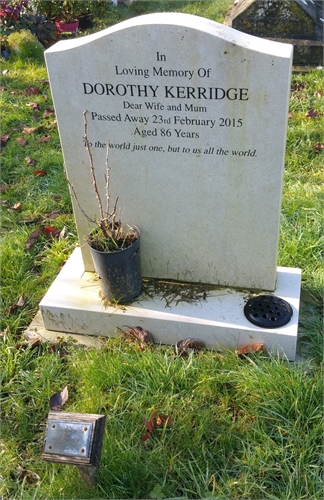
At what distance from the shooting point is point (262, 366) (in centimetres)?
254

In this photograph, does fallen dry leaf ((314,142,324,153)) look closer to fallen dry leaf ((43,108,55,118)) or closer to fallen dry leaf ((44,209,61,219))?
fallen dry leaf ((44,209,61,219))

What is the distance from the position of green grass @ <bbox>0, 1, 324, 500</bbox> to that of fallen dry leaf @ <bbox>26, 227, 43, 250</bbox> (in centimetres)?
14

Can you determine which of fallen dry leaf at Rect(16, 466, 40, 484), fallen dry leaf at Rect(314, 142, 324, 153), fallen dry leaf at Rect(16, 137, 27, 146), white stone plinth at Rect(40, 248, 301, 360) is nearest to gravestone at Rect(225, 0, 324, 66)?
fallen dry leaf at Rect(314, 142, 324, 153)

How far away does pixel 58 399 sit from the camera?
2.61m

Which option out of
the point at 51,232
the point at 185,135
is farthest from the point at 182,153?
the point at 51,232

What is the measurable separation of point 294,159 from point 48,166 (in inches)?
83.9

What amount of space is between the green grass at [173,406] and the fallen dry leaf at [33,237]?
137 mm

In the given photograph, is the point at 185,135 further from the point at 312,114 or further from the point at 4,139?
the point at 4,139

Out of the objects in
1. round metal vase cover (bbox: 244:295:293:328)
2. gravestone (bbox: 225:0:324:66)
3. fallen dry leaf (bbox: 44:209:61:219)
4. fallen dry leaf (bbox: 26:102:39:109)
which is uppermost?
gravestone (bbox: 225:0:324:66)

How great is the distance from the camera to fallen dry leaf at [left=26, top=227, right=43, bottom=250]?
3719 millimetres

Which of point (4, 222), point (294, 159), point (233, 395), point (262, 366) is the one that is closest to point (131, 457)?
point (233, 395)

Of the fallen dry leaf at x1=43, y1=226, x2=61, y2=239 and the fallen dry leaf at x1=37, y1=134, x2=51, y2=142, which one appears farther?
the fallen dry leaf at x1=37, y1=134, x2=51, y2=142

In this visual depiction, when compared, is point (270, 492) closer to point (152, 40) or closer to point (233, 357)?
point (233, 357)

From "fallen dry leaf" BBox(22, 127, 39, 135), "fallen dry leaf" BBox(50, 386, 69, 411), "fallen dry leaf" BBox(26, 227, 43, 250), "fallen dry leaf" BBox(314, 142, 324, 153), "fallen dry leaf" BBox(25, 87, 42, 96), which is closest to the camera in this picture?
"fallen dry leaf" BBox(50, 386, 69, 411)
